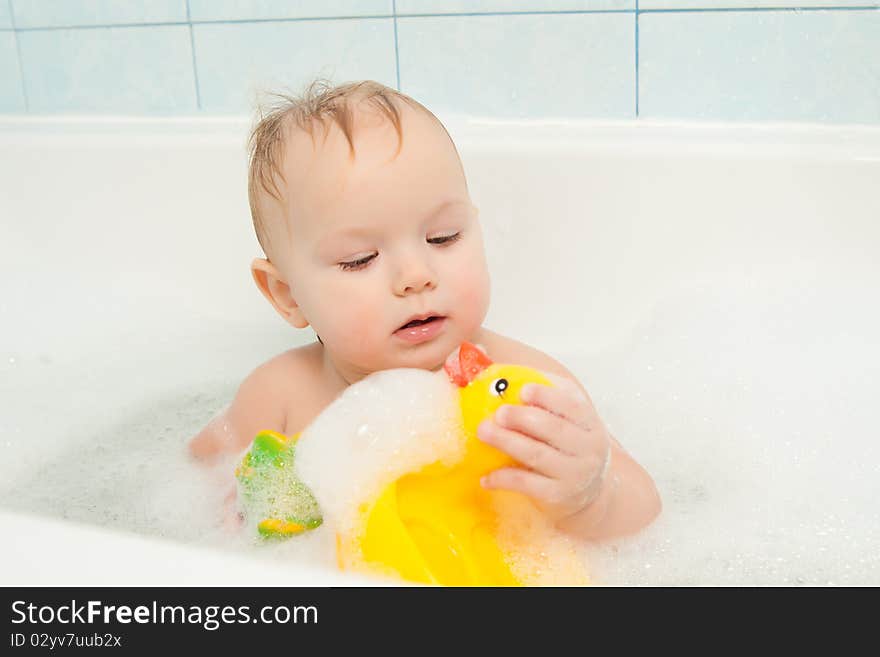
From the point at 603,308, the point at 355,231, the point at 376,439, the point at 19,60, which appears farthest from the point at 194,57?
the point at 376,439

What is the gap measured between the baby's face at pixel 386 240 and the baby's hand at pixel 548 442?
16cm

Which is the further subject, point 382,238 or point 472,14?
point 472,14

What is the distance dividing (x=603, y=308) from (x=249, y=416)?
0.59 meters

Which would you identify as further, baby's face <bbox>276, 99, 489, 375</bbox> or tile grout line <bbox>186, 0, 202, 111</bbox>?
tile grout line <bbox>186, 0, 202, 111</bbox>

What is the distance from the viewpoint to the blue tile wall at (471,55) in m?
1.40

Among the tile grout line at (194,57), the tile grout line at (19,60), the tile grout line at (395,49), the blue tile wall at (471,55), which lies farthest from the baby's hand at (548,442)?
the tile grout line at (19,60)

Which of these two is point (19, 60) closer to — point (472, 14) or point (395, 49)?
point (395, 49)

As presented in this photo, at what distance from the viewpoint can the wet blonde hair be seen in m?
0.93

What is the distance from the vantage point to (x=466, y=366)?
0.80m

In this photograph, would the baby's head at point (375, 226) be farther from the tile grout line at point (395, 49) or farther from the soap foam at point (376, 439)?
the tile grout line at point (395, 49)

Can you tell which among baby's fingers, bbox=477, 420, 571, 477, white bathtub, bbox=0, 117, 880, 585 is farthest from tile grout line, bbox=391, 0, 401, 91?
baby's fingers, bbox=477, 420, 571, 477

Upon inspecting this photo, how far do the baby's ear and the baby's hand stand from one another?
0.33 m

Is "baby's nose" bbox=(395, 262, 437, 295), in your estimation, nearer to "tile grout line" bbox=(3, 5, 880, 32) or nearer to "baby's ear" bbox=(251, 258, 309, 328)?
"baby's ear" bbox=(251, 258, 309, 328)
